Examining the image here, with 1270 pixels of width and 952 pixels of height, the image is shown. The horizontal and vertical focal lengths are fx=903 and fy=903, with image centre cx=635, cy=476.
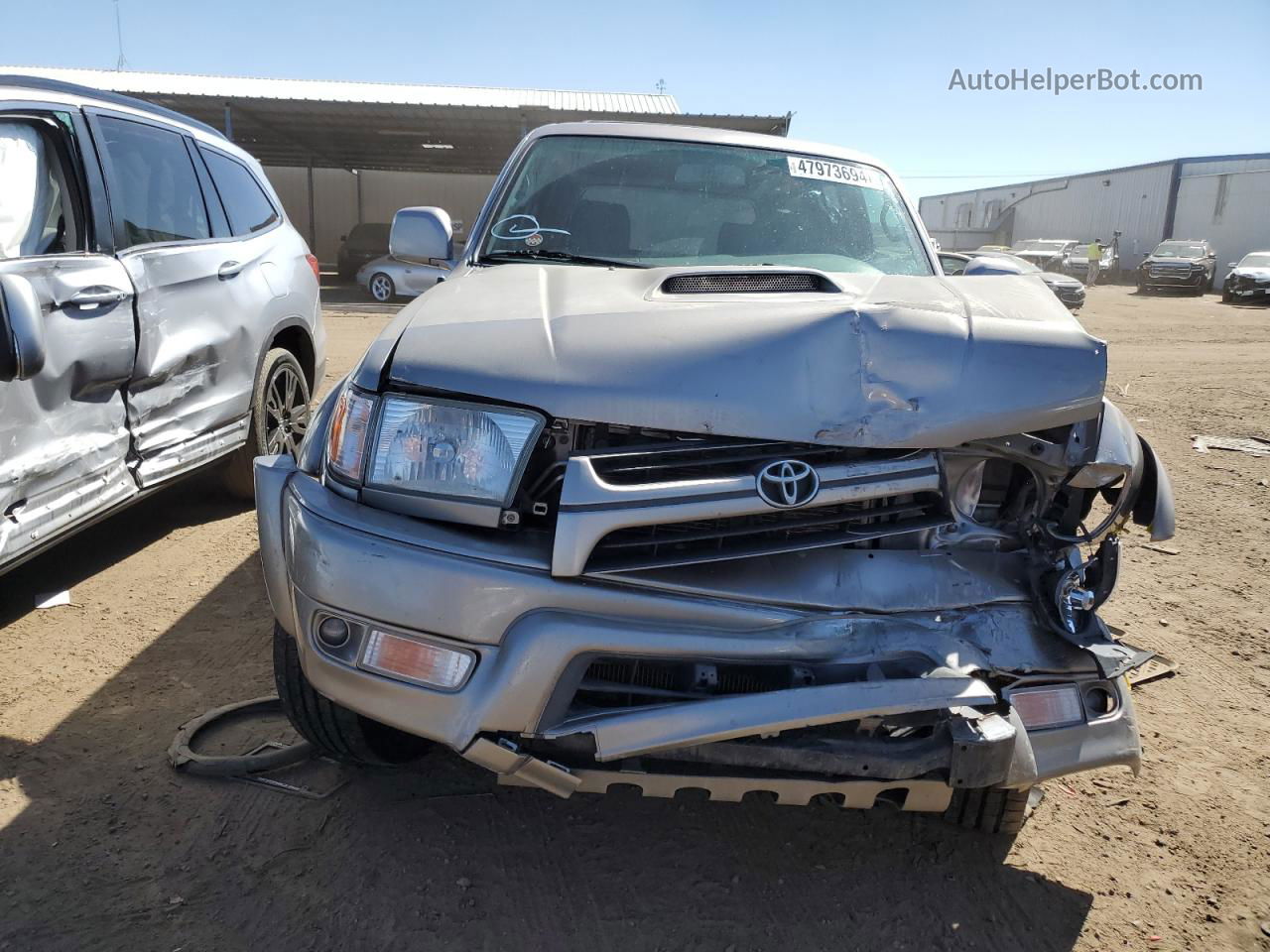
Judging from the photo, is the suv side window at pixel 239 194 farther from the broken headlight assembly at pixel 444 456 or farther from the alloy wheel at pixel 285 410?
the broken headlight assembly at pixel 444 456

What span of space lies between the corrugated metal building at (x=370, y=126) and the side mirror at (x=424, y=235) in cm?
1357

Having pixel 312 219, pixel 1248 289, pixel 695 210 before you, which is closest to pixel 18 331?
pixel 695 210

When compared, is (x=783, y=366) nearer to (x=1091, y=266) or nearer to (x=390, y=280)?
(x=390, y=280)

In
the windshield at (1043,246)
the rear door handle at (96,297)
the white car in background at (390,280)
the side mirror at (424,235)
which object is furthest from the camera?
the windshield at (1043,246)

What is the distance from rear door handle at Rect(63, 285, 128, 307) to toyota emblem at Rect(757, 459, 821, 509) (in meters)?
2.68

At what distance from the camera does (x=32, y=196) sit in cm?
324

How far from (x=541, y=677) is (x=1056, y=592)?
1.18 metres

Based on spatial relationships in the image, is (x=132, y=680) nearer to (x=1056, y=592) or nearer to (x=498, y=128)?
(x=1056, y=592)

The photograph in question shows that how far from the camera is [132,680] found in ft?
10.1

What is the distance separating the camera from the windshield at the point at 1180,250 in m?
27.9

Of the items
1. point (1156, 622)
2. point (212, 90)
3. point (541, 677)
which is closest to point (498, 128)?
point (212, 90)

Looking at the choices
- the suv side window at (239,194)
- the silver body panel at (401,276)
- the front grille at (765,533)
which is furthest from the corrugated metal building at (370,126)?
the front grille at (765,533)

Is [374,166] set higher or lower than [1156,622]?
higher

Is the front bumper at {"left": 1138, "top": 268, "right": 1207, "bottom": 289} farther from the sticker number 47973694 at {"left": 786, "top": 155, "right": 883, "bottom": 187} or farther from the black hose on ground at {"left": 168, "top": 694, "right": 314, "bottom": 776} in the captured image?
the black hose on ground at {"left": 168, "top": 694, "right": 314, "bottom": 776}
